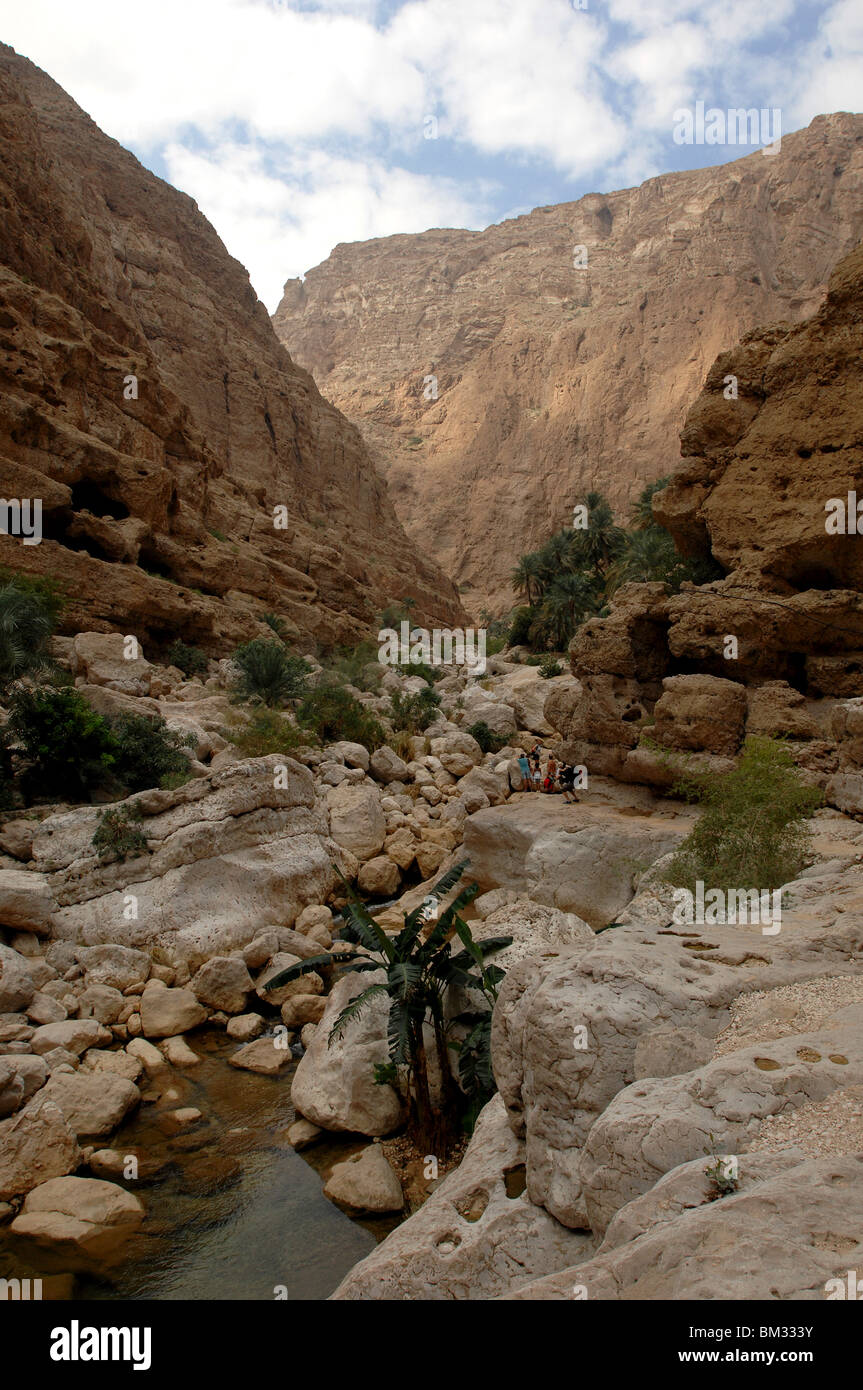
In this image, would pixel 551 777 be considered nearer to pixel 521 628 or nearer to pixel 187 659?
pixel 187 659

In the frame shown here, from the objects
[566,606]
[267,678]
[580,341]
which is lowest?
[267,678]

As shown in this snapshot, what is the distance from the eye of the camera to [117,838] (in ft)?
31.1

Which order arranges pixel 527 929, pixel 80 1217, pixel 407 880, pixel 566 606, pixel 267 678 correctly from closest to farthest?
1. pixel 80 1217
2. pixel 527 929
3. pixel 407 880
4. pixel 267 678
5. pixel 566 606

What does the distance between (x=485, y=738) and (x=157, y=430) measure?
1816cm

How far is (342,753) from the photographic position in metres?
15.8

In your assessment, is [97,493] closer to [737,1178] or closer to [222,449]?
[222,449]

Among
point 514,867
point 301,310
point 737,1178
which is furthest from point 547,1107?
point 301,310

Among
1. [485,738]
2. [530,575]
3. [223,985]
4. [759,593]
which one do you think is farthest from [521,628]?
[223,985]

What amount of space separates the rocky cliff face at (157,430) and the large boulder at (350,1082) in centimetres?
1620

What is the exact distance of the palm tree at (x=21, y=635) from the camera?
41.7 feet

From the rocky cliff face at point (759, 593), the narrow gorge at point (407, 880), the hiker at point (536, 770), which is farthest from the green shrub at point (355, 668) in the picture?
the rocky cliff face at point (759, 593)

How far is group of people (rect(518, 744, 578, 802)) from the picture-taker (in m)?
14.1

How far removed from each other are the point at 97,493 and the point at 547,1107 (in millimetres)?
24145

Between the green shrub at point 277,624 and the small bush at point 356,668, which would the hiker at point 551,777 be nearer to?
the small bush at point 356,668
